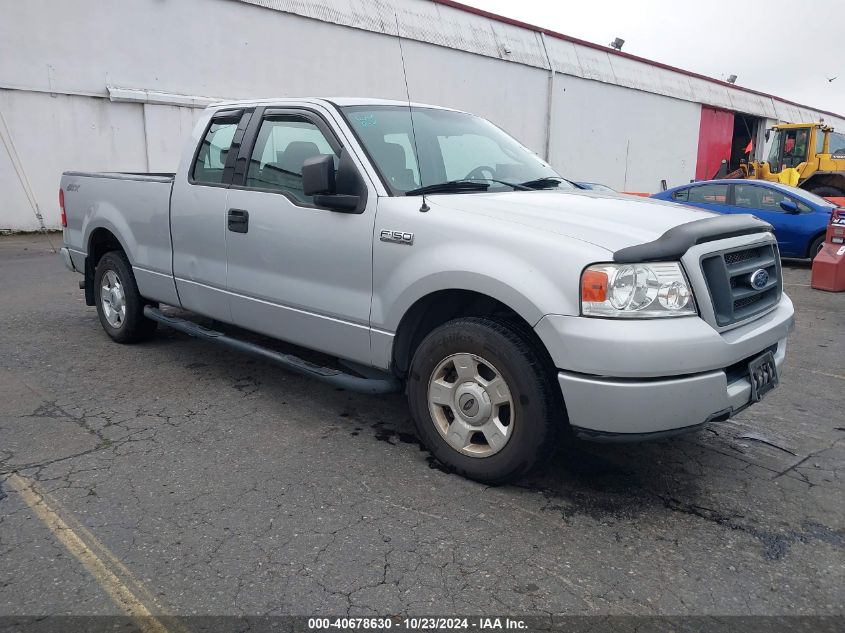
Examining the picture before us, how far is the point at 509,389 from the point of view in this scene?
3244mm

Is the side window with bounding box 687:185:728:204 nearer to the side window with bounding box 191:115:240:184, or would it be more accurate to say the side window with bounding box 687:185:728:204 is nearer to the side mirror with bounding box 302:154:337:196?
the side window with bounding box 191:115:240:184

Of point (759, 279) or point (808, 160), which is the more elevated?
point (808, 160)

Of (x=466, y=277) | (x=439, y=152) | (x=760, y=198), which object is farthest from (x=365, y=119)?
(x=760, y=198)

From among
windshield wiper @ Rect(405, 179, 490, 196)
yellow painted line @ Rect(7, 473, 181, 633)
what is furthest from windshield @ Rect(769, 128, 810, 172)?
yellow painted line @ Rect(7, 473, 181, 633)

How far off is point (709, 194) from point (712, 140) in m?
22.0

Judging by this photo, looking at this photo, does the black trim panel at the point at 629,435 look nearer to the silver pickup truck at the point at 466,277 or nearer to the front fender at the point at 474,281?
the silver pickup truck at the point at 466,277

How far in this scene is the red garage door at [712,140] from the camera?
31078 mm

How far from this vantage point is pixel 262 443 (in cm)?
395

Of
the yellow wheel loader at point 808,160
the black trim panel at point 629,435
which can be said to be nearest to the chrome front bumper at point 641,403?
the black trim panel at point 629,435

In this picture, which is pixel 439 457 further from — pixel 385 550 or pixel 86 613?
pixel 86 613

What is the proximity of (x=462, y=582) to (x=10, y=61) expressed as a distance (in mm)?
14235

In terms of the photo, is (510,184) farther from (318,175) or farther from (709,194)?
(709,194)

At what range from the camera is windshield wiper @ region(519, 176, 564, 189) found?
4281 mm

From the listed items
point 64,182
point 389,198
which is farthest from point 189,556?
point 64,182
